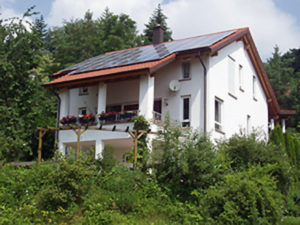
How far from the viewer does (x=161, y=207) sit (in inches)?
552

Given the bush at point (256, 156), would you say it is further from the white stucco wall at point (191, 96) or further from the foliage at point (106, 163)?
the foliage at point (106, 163)

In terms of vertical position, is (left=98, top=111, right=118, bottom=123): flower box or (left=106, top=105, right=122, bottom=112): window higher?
(left=106, top=105, right=122, bottom=112): window

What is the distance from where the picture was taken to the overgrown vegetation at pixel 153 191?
1323cm

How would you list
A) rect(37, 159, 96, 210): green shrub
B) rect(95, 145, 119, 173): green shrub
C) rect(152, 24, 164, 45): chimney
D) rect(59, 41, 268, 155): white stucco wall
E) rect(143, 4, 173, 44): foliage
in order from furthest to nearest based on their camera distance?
rect(143, 4, 173, 44): foliage, rect(152, 24, 164, 45): chimney, rect(59, 41, 268, 155): white stucco wall, rect(95, 145, 119, 173): green shrub, rect(37, 159, 96, 210): green shrub

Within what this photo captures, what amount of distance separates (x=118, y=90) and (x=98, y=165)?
864 cm

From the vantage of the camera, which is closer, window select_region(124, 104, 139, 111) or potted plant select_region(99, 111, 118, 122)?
potted plant select_region(99, 111, 118, 122)

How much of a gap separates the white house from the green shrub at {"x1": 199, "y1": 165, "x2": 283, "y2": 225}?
6.69 meters

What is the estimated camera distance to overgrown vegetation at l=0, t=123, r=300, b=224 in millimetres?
13227

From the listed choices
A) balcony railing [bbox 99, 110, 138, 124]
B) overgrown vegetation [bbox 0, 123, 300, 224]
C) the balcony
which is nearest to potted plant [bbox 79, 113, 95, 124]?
the balcony

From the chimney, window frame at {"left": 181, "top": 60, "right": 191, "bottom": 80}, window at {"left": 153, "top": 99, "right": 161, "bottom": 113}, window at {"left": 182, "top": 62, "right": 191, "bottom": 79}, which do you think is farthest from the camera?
the chimney

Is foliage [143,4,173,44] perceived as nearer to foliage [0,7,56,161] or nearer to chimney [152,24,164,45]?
chimney [152,24,164,45]

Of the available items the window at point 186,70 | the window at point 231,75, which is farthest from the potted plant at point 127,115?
the window at point 231,75

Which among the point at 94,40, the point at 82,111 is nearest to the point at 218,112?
the point at 82,111

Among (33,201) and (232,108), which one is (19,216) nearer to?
(33,201)
